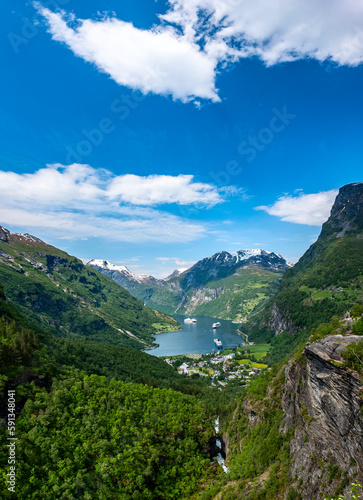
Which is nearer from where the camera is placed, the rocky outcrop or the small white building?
the rocky outcrop

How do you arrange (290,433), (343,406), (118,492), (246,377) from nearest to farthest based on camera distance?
(343,406)
(290,433)
(118,492)
(246,377)

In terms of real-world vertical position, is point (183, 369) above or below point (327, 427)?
below

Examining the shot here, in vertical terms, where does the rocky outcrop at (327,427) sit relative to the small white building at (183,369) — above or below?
above

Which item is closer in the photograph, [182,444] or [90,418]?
[90,418]

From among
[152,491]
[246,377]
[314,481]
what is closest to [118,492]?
[152,491]

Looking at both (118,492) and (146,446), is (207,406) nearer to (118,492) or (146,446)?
(146,446)

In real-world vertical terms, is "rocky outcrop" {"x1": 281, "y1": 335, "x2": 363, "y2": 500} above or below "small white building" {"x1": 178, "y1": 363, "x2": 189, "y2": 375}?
above

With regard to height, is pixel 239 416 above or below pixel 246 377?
above

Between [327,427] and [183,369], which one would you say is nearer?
[327,427]
